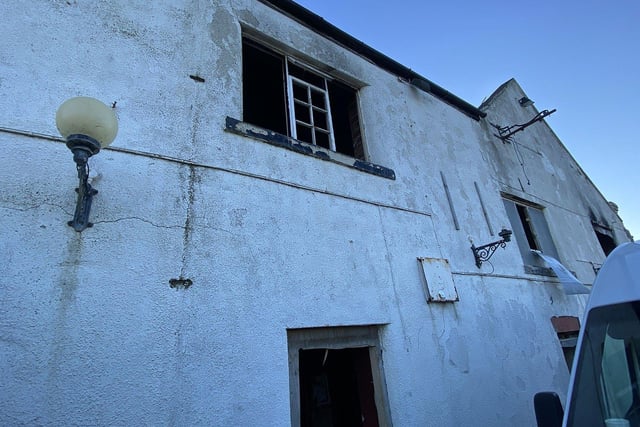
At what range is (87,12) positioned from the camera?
3012 millimetres

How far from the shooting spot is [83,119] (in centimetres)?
192

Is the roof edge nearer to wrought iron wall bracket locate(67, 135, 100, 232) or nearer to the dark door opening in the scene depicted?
wrought iron wall bracket locate(67, 135, 100, 232)

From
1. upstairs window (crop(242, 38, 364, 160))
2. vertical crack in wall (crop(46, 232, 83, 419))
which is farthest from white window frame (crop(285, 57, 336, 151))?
vertical crack in wall (crop(46, 232, 83, 419))

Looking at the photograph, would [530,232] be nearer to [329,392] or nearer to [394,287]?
[394,287]

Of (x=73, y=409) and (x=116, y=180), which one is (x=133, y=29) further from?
(x=73, y=409)

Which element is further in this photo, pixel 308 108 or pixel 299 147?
pixel 308 108

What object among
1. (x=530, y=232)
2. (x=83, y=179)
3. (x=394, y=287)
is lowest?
(x=394, y=287)

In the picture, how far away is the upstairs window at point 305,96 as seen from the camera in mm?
4204

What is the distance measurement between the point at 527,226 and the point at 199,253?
6.79 metres

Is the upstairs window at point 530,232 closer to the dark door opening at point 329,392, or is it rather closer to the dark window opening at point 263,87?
the dark door opening at point 329,392

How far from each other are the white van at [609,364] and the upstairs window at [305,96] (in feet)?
10.1

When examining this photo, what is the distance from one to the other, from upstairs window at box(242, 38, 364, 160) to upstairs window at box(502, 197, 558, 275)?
12.2 feet

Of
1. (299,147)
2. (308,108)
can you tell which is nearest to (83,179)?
(299,147)

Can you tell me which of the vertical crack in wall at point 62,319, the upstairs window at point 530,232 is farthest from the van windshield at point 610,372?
the upstairs window at point 530,232
